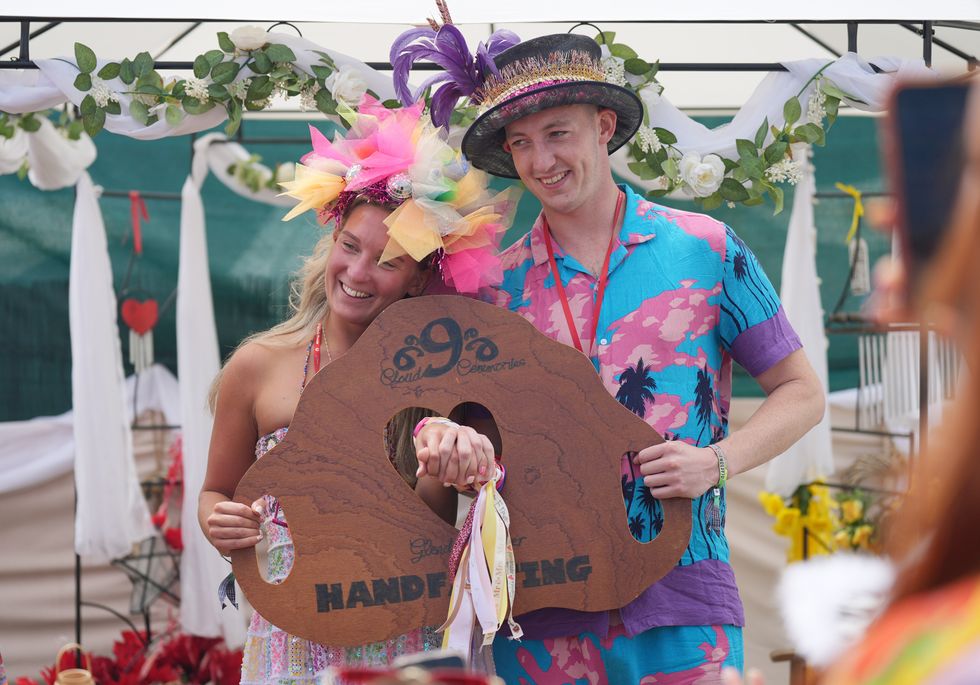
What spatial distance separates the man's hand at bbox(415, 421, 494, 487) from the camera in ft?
6.53

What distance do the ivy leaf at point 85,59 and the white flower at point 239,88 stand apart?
387 millimetres

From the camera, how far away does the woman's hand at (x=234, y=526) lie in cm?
208

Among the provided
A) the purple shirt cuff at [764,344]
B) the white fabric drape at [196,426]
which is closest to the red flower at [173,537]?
the white fabric drape at [196,426]

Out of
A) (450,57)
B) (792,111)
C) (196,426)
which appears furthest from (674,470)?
(196,426)

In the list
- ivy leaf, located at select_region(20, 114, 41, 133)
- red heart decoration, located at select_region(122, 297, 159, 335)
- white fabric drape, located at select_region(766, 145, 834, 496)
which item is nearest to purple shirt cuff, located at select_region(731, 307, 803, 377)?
white fabric drape, located at select_region(766, 145, 834, 496)

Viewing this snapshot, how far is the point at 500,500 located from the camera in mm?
2100

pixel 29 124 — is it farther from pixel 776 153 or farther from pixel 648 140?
pixel 776 153

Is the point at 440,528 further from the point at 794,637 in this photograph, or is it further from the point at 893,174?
the point at 893,174

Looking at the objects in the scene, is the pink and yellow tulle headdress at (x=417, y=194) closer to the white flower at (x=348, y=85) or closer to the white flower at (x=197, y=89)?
the white flower at (x=348, y=85)

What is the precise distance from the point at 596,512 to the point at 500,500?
193 millimetres

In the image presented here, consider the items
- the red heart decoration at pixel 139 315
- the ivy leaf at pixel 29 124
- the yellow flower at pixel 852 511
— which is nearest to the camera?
the ivy leaf at pixel 29 124

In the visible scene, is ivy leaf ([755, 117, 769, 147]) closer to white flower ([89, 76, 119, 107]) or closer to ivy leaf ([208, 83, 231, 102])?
ivy leaf ([208, 83, 231, 102])

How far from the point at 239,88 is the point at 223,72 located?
6 centimetres

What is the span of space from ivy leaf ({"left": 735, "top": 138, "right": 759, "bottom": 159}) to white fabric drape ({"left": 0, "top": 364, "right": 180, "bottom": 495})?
3.35 m
